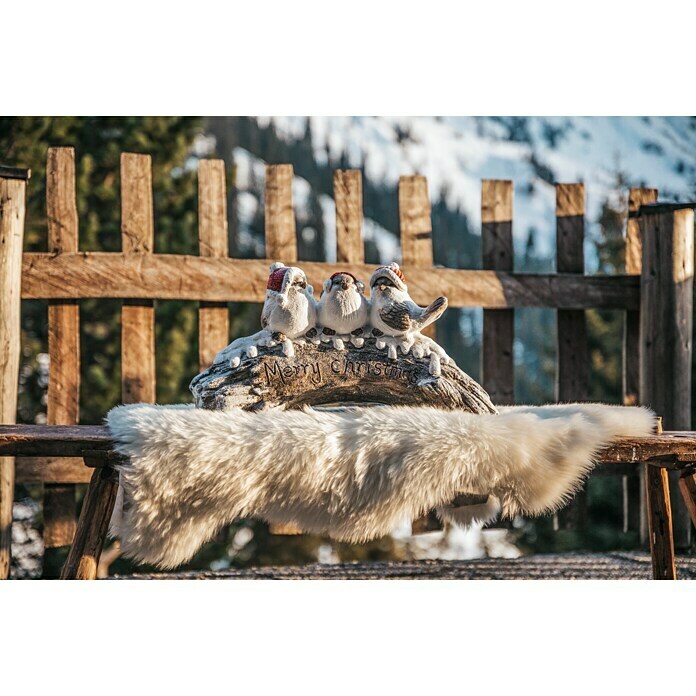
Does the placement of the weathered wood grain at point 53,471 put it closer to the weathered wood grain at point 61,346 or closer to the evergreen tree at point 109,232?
the weathered wood grain at point 61,346

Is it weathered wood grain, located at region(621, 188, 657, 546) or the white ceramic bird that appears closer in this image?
the white ceramic bird

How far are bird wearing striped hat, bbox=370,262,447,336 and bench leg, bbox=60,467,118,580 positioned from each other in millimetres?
876

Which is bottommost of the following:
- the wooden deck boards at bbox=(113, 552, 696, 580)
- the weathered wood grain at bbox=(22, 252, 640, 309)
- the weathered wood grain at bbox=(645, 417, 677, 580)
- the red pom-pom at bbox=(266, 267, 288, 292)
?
the wooden deck boards at bbox=(113, 552, 696, 580)

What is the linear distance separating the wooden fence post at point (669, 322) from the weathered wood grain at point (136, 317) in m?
2.17

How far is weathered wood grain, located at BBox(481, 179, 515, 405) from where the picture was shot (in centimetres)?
354

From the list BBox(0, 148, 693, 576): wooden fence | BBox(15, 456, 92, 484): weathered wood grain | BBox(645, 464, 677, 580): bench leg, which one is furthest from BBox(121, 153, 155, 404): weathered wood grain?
BBox(645, 464, 677, 580): bench leg

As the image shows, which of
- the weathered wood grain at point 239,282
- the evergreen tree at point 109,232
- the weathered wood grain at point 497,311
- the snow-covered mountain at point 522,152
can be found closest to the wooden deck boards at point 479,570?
the weathered wood grain at point 497,311

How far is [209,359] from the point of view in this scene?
3.33 meters

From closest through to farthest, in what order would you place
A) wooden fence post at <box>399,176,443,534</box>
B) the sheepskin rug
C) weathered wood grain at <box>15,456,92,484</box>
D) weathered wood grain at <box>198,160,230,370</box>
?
1. the sheepskin rug
2. weathered wood grain at <box>15,456,92,484</box>
3. weathered wood grain at <box>198,160,230,370</box>
4. wooden fence post at <box>399,176,443,534</box>

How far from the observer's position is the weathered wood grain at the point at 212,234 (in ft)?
11.0

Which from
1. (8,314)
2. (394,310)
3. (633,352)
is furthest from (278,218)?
(633,352)

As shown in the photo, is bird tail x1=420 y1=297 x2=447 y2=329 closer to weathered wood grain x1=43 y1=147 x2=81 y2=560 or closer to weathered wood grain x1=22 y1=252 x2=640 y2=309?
weathered wood grain x1=22 y1=252 x2=640 y2=309

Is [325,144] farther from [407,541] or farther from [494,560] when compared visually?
[494,560]

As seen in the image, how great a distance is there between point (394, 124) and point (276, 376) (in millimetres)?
6835
